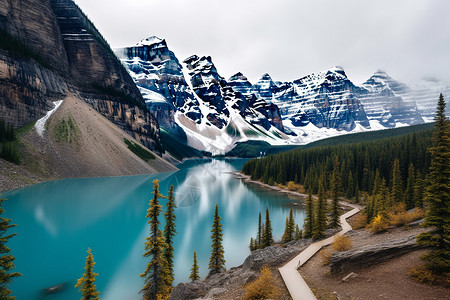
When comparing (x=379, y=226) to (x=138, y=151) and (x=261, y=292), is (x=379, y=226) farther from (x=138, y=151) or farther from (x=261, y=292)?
(x=138, y=151)

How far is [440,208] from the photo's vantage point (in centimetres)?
1289

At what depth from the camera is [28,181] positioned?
64.0m

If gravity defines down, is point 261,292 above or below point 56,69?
below

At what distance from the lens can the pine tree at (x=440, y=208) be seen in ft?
38.9

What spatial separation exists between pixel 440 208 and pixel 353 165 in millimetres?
66662

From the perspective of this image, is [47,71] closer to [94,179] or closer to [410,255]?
[94,179]

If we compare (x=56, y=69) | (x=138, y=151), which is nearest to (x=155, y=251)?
(x=138, y=151)

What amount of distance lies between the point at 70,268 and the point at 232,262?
1634 centimetres

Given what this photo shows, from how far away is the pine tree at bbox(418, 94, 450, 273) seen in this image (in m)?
11.8

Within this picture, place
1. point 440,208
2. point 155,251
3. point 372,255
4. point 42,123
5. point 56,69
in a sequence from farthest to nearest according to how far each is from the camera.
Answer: point 56,69 → point 42,123 → point 155,251 → point 372,255 → point 440,208

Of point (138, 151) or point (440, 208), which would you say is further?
point (138, 151)

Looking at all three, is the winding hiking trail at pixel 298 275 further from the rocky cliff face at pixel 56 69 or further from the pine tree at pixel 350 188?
the rocky cliff face at pixel 56 69

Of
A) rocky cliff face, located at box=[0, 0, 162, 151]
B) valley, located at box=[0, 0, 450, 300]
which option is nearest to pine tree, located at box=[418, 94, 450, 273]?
valley, located at box=[0, 0, 450, 300]

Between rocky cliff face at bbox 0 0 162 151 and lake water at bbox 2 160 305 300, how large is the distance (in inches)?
1477
